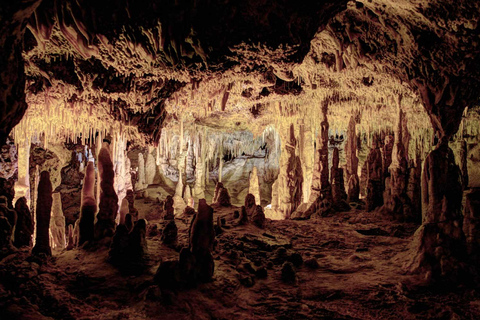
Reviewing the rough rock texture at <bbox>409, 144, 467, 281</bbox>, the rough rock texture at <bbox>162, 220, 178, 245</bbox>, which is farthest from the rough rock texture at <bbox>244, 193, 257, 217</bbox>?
the rough rock texture at <bbox>409, 144, 467, 281</bbox>

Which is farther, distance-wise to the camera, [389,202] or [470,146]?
[470,146]

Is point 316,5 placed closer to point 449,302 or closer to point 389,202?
point 449,302

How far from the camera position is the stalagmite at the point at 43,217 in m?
5.12

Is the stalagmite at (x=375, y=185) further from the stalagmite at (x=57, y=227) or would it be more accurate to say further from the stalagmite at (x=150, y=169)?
the stalagmite at (x=150, y=169)

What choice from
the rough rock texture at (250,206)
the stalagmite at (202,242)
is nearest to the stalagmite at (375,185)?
the rough rock texture at (250,206)

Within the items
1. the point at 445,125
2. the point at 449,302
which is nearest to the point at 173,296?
the point at 449,302

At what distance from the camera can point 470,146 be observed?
575 inches

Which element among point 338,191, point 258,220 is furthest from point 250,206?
point 338,191

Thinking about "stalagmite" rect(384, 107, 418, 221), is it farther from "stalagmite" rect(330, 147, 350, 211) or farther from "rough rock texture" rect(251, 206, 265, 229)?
"rough rock texture" rect(251, 206, 265, 229)

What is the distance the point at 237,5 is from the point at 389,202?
7.77m

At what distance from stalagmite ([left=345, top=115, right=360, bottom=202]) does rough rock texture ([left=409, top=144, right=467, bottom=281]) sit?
648 centimetres

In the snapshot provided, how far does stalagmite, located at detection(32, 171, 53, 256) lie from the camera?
5117mm

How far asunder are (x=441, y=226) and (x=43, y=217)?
6494mm

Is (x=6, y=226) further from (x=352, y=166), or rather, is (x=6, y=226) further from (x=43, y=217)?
(x=352, y=166)
